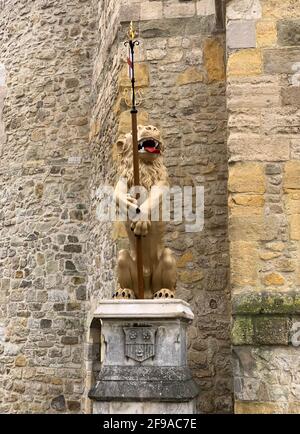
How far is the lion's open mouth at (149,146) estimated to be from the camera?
4676mm

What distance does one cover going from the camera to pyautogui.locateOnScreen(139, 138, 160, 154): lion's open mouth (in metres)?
4.68

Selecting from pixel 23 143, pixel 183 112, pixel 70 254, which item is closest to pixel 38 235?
pixel 70 254

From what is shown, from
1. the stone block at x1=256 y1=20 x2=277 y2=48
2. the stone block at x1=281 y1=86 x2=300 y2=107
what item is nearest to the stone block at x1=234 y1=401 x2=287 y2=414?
the stone block at x1=281 y1=86 x2=300 y2=107

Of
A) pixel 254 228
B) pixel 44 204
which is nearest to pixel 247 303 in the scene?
pixel 254 228

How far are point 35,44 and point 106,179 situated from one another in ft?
10.7

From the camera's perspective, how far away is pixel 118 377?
13.5 feet

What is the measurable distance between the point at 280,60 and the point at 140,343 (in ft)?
9.51

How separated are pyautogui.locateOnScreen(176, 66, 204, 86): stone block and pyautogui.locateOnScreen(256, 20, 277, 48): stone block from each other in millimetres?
1691

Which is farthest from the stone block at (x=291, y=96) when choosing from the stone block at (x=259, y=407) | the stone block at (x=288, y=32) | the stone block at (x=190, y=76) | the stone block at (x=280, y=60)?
the stone block at (x=259, y=407)

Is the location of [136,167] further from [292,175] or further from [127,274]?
[292,175]

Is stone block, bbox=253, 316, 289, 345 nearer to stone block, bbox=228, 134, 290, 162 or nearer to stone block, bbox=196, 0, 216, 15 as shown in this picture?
stone block, bbox=228, 134, 290, 162

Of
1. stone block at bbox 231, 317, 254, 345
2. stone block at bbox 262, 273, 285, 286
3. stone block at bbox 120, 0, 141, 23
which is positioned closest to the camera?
stone block at bbox 231, 317, 254, 345

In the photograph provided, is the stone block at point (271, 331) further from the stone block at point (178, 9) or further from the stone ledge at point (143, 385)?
the stone block at point (178, 9)
